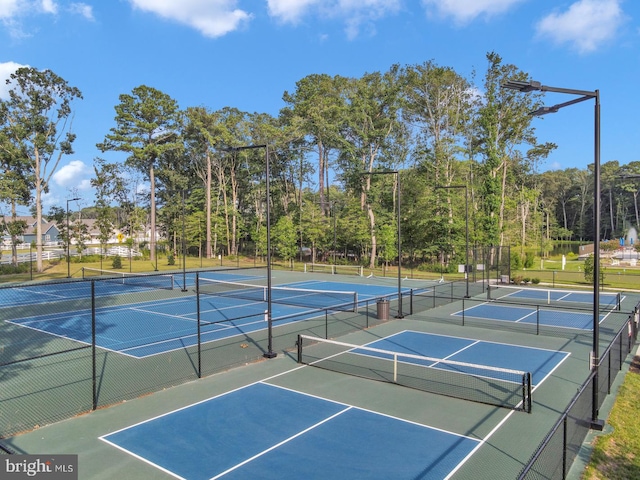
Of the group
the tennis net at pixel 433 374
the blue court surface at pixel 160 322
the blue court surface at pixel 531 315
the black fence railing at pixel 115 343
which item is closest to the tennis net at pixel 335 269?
the black fence railing at pixel 115 343

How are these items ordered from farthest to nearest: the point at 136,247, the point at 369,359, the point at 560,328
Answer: the point at 136,247
the point at 560,328
the point at 369,359

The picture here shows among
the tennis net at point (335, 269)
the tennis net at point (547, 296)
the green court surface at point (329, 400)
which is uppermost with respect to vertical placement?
the tennis net at point (335, 269)

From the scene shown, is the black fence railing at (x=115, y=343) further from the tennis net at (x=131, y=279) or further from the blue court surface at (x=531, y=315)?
the tennis net at (x=131, y=279)

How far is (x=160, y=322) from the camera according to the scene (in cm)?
2200

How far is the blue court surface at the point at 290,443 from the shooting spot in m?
8.02

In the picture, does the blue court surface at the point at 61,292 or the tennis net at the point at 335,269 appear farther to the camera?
the tennis net at the point at 335,269

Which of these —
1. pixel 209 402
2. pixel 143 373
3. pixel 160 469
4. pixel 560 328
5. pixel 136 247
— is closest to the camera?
pixel 160 469

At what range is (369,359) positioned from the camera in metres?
15.5

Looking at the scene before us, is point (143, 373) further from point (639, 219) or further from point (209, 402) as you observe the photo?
point (639, 219)

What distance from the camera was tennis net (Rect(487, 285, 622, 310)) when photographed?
1075 inches

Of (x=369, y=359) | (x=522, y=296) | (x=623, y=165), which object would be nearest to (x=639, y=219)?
(x=623, y=165)

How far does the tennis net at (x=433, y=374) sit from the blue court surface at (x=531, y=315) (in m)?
9.47

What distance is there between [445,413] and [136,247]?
65.3 meters

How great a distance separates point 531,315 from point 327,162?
4485 centimetres
